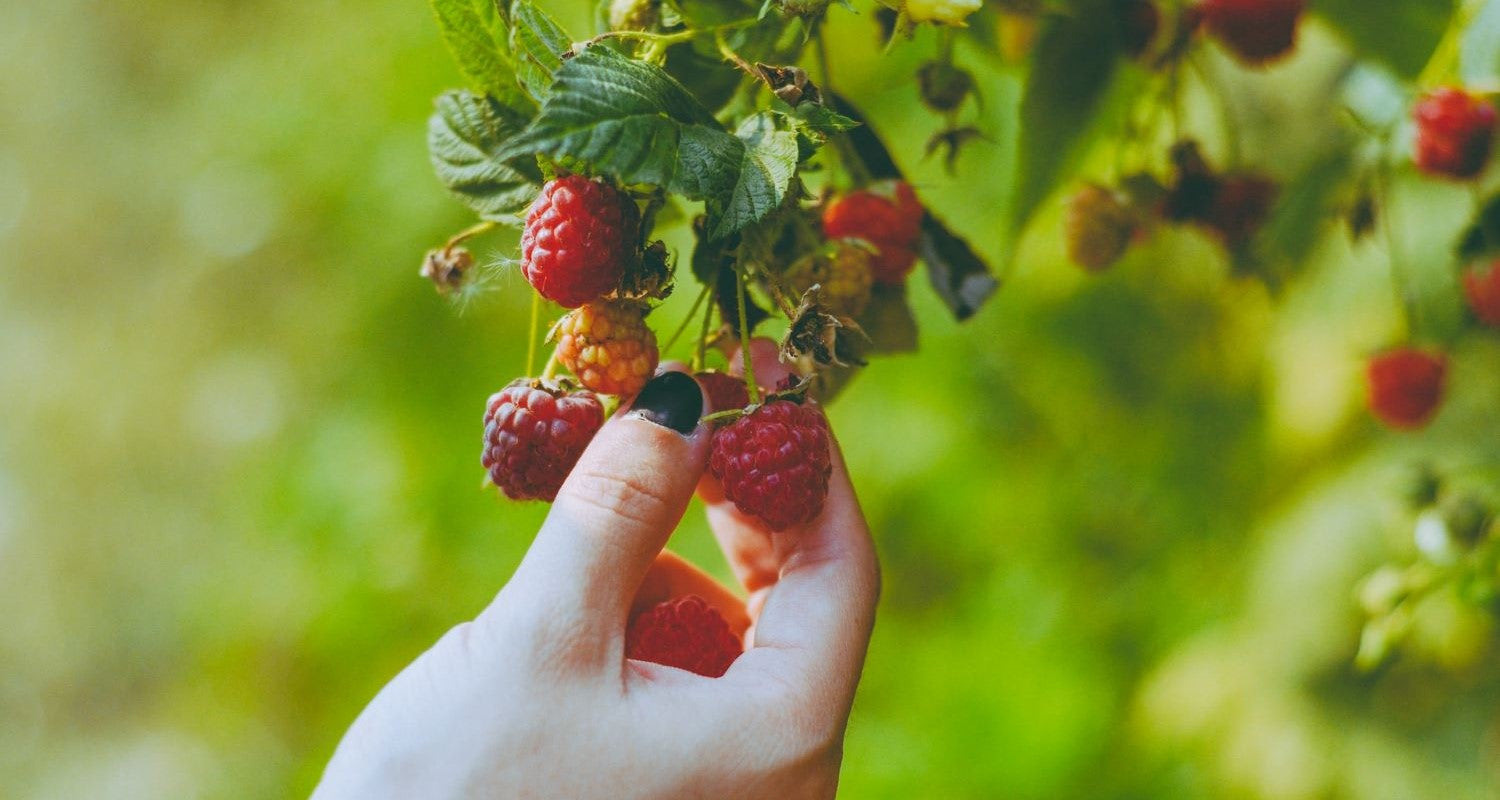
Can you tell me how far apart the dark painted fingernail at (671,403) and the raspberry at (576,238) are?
0.06 metres

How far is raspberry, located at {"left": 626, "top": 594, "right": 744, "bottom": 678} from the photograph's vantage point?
0.61m

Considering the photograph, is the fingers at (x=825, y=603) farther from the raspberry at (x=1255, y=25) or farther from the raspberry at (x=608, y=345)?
the raspberry at (x=1255, y=25)

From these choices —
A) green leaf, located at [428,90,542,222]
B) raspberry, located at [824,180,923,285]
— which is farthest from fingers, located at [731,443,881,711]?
green leaf, located at [428,90,542,222]

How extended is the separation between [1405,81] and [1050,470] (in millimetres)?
1141

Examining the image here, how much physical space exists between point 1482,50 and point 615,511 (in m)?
0.75

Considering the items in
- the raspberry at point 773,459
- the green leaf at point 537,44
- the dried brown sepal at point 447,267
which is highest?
the green leaf at point 537,44

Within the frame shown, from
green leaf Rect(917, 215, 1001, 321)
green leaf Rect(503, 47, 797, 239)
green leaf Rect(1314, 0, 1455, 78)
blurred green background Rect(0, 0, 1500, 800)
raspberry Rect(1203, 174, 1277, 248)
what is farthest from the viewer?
blurred green background Rect(0, 0, 1500, 800)

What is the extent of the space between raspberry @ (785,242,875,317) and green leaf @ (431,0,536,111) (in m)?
0.16

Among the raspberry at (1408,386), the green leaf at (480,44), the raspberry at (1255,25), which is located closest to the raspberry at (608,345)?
the green leaf at (480,44)

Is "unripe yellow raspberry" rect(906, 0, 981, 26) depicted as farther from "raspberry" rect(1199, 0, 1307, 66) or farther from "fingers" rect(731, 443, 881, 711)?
"raspberry" rect(1199, 0, 1307, 66)

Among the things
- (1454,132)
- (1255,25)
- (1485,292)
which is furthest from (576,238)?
(1485,292)

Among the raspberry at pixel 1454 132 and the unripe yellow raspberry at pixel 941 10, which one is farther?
the raspberry at pixel 1454 132

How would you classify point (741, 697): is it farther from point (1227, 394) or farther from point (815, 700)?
point (1227, 394)

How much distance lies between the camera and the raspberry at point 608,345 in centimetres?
50
